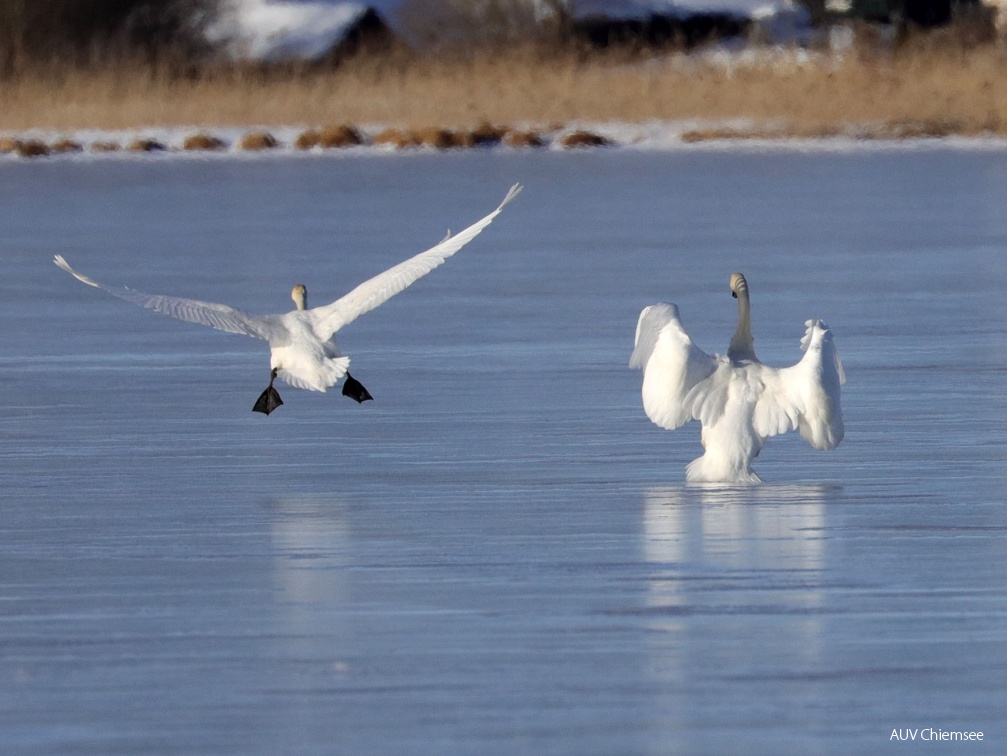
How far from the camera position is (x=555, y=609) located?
→ 5.23 meters

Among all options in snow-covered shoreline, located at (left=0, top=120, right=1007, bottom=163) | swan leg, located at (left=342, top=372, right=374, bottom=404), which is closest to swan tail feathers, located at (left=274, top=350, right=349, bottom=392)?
swan leg, located at (left=342, top=372, right=374, bottom=404)

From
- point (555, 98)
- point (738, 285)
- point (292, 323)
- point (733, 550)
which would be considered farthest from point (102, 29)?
point (733, 550)

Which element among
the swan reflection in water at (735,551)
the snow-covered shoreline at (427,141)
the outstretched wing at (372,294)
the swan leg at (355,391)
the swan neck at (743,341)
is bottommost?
the swan reflection in water at (735,551)

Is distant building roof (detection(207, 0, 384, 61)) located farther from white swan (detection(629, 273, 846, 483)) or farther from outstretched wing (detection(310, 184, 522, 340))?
white swan (detection(629, 273, 846, 483))

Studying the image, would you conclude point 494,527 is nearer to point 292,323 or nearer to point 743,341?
point 743,341

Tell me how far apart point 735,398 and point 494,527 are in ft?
3.10

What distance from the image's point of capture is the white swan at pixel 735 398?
21.9ft

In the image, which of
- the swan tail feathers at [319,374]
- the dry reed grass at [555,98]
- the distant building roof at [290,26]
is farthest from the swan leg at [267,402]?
the distant building roof at [290,26]

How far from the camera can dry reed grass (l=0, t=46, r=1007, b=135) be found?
24766 mm

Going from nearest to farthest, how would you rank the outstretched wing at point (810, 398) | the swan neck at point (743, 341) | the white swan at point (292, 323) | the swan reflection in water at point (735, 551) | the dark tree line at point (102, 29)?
the swan reflection in water at point (735, 551)
the outstretched wing at point (810, 398)
the swan neck at point (743, 341)
the white swan at point (292, 323)
the dark tree line at point (102, 29)

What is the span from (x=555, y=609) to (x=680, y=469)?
6.56 ft

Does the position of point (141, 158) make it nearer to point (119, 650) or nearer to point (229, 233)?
point (229, 233)

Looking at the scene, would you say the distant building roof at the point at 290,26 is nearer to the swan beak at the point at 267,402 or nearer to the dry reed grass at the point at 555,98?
the dry reed grass at the point at 555,98

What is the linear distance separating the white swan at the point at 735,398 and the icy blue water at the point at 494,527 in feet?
0.45
